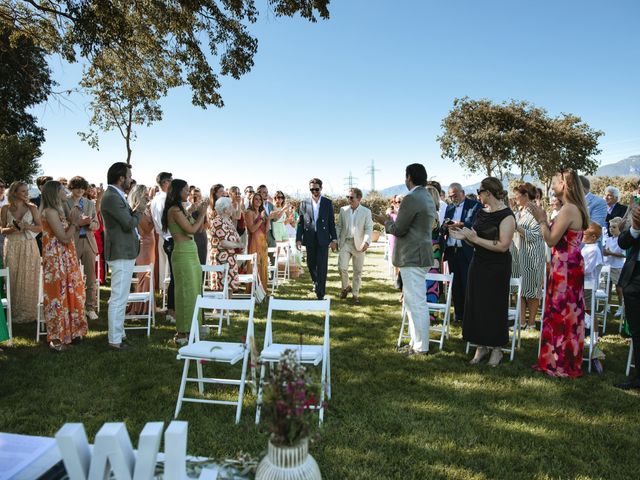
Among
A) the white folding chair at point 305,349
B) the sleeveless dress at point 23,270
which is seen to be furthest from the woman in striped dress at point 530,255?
the sleeveless dress at point 23,270

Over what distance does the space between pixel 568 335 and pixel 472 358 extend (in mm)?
1162

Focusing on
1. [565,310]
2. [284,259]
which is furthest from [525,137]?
[565,310]

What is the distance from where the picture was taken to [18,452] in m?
1.93

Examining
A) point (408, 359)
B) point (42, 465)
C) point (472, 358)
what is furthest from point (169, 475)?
point (472, 358)

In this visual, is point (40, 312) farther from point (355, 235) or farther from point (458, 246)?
point (458, 246)

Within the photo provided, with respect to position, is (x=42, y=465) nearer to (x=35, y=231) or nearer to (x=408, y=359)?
(x=408, y=359)

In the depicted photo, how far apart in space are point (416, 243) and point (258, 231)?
401 cm

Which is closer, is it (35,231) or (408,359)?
(408,359)

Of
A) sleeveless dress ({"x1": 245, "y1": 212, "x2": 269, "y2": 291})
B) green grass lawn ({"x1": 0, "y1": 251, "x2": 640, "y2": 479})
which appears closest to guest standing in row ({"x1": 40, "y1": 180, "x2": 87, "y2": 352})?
green grass lawn ({"x1": 0, "y1": 251, "x2": 640, "y2": 479})

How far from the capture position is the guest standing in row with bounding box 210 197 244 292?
8070 millimetres

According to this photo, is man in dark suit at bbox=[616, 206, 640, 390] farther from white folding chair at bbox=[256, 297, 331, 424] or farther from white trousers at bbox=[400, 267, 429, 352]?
white folding chair at bbox=[256, 297, 331, 424]

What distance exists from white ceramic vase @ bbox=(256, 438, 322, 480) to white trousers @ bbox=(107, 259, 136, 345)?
467cm

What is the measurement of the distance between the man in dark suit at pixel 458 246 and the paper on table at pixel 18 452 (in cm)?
615

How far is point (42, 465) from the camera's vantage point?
1854 mm
